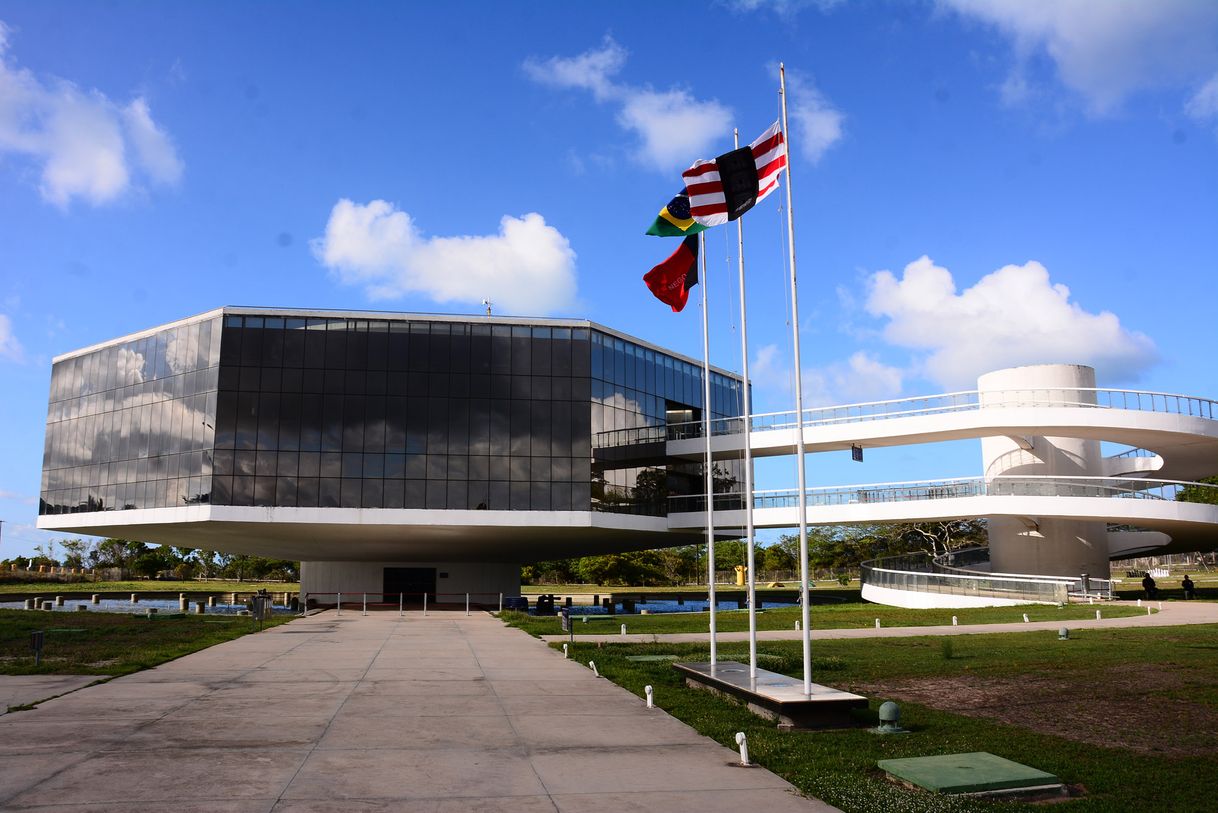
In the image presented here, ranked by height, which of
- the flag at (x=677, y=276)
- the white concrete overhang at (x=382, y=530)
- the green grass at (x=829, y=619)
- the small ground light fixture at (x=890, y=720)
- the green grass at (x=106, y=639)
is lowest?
the green grass at (x=829, y=619)

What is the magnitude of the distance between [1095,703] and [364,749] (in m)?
11.1

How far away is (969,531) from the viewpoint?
91.8m

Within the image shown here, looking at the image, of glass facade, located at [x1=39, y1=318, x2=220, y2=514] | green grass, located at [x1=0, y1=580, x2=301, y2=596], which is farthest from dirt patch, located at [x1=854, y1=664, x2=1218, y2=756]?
green grass, located at [x1=0, y1=580, x2=301, y2=596]

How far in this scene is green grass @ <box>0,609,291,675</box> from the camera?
20.4 metres

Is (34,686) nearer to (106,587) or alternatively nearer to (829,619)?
(829,619)

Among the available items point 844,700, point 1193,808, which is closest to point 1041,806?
point 1193,808

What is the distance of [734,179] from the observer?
1722 cm

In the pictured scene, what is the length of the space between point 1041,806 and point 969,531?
8903 centimetres

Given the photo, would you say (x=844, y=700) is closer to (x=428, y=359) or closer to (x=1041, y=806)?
(x=1041, y=806)

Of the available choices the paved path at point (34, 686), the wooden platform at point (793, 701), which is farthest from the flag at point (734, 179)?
the paved path at point (34, 686)

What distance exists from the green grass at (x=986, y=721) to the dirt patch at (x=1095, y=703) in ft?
0.23

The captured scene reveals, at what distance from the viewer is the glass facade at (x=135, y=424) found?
4972cm

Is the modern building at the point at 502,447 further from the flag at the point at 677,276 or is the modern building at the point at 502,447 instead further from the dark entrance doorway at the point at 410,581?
the flag at the point at 677,276

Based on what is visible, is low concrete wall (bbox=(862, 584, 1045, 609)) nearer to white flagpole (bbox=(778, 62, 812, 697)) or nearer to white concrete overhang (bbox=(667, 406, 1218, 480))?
white concrete overhang (bbox=(667, 406, 1218, 480))
